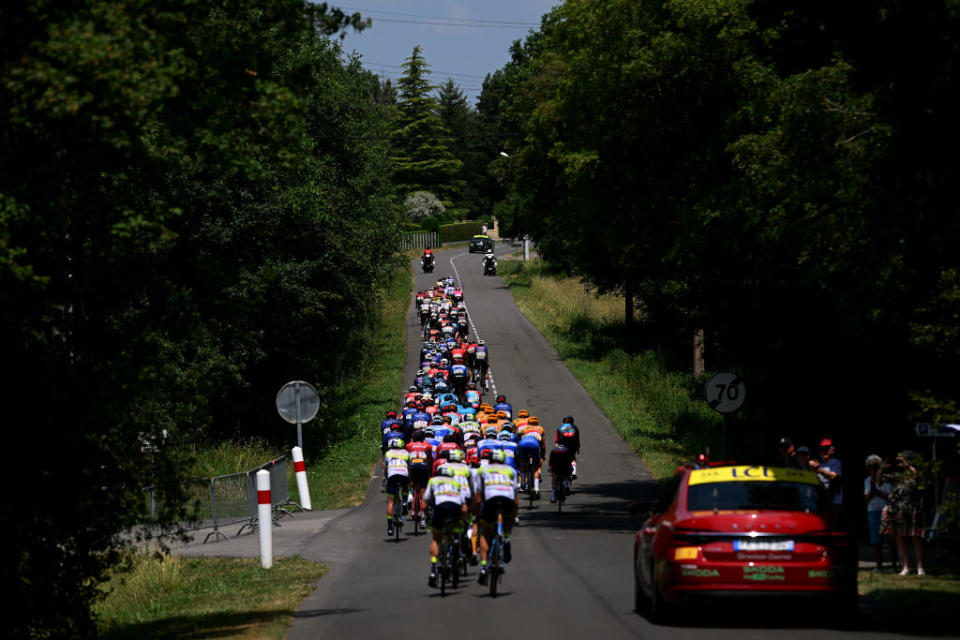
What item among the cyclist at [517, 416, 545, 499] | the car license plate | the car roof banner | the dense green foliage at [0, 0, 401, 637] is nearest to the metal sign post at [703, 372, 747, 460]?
the cyclist at [517, 416, 545, 499]

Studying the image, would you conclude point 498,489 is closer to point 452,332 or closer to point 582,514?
point 582,514

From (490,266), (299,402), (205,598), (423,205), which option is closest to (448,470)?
(205,598)

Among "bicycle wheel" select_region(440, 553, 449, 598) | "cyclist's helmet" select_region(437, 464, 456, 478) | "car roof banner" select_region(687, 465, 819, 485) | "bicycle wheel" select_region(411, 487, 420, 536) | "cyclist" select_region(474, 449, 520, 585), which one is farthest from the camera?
"bicycle wheel" select_region(411, 487, 420, 536)

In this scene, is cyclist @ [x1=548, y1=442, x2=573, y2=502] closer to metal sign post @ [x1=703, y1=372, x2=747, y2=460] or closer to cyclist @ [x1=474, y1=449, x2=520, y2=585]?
metal sign post @ [x1=703, y1=372, x2=747, y2=460]

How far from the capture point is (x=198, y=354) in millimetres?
36625

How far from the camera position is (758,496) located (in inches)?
457

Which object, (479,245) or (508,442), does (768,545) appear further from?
(479,245)

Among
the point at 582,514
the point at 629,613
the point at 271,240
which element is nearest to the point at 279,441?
the point at 271,240

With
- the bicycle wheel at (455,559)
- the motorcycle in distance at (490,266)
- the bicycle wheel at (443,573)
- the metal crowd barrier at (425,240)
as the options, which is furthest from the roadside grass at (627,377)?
the metal crowd barrier at (425,240)

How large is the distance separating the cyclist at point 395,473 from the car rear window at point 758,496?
1082cm

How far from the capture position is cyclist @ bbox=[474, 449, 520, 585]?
49.8 feet

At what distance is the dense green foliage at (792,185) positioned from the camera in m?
14.3

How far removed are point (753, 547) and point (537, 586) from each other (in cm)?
486

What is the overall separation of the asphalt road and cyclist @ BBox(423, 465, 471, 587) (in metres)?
0.73
